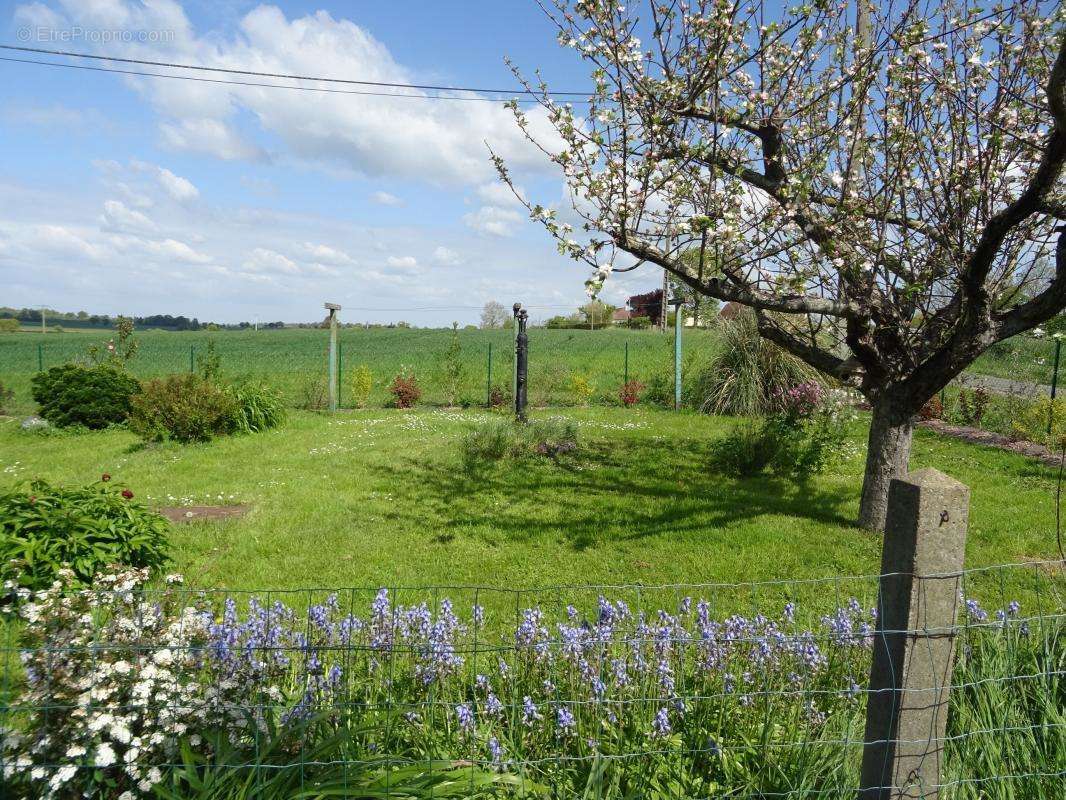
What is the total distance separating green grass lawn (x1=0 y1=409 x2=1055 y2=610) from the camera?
486cm

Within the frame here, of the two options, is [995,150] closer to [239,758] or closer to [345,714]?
[345,714]

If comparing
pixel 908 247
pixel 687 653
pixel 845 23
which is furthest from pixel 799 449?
pixel 687 653

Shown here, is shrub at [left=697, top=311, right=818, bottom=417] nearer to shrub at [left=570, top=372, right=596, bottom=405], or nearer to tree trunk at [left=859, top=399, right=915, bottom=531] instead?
shrub at [left=570, top=372, right=596, bottom=405]

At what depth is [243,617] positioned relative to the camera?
12.8 feet

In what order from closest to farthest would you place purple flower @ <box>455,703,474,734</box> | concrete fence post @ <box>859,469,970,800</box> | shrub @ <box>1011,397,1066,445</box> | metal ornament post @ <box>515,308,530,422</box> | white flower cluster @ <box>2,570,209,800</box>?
concrete fence post @ <box>859,469,970,800</box>, white flower cluster @ <box>2,570,209,800</box>, purple flower @ <box>455,703,474,734</box>, shrub @ <box>1011,397,1066,445</box>, metal ornament post @ <box>515,308,530,422</box>

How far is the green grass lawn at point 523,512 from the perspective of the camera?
16.0 feet

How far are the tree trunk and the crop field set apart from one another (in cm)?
737

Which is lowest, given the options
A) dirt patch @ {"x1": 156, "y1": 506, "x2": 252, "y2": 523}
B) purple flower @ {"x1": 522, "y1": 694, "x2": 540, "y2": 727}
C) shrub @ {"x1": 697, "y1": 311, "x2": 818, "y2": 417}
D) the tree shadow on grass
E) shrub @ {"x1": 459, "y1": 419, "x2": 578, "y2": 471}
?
dirt patch @ {"x1": 156, "y1": 506, "x2": 252, "y2": 523}

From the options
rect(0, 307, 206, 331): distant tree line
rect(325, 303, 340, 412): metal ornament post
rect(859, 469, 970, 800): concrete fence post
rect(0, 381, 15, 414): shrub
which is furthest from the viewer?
rect(0, 307, 206, 331): distant tree line

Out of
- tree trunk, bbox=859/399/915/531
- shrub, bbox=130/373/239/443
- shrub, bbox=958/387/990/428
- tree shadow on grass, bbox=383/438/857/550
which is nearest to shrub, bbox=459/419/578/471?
tree shadow on grass, bbox=383/438/857/550

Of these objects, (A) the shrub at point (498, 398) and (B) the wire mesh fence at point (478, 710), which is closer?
(B) the wire mesh fence at point (478, 710)

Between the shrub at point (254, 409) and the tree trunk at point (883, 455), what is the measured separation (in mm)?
8548

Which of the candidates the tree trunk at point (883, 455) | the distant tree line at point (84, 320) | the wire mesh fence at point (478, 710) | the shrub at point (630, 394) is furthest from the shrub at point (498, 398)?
the distant tree line at point (84, 320)

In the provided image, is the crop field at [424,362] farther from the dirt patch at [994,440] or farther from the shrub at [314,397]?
the dirt patch at [994,440]
